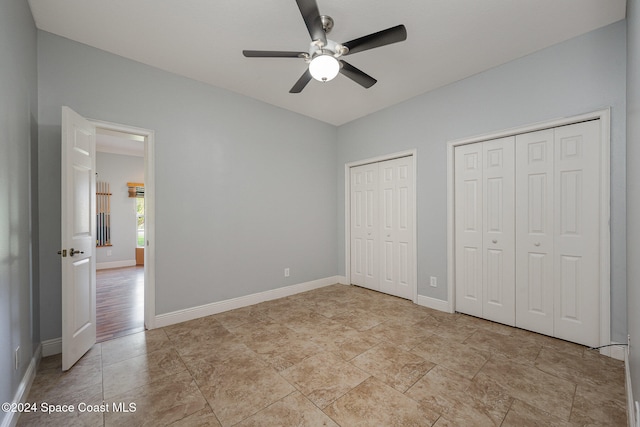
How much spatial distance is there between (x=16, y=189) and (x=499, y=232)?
433 centimetres

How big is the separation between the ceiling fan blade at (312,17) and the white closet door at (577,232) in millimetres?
2512

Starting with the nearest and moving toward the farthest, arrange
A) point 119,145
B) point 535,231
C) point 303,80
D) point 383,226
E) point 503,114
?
point 303,80
point 535,231
point 503,114
point 383,226
point 119,145

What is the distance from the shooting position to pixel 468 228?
3.19 meters

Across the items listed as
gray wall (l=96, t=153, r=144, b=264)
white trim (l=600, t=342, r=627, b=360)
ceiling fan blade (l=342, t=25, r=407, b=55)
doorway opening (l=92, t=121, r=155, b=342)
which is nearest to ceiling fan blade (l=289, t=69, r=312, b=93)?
ceiling fan blade (l=342, t=25, r=407, b=55)

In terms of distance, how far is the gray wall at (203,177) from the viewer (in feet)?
7.82

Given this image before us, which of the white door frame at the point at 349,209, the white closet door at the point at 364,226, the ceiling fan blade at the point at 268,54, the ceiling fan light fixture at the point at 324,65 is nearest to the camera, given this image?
the ceiling fan light fixture at the point at 324,65

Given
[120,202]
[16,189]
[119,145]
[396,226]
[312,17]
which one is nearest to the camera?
[312,17]

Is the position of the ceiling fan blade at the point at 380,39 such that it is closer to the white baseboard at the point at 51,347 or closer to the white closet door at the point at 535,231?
the white closet door at the point at 535,231

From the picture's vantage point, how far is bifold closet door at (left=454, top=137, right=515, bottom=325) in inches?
113

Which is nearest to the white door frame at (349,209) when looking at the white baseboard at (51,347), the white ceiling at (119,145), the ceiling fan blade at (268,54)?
the ceiling fan blade at (268,54)

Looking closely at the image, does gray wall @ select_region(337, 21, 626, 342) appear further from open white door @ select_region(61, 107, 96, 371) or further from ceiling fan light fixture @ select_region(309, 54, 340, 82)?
open white door @ select_region(61, 107, 96, 371)

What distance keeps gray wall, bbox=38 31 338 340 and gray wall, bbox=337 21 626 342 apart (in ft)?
4.56

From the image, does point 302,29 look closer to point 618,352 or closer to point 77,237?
point 77,237

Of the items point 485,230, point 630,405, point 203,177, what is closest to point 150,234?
point 203,177
